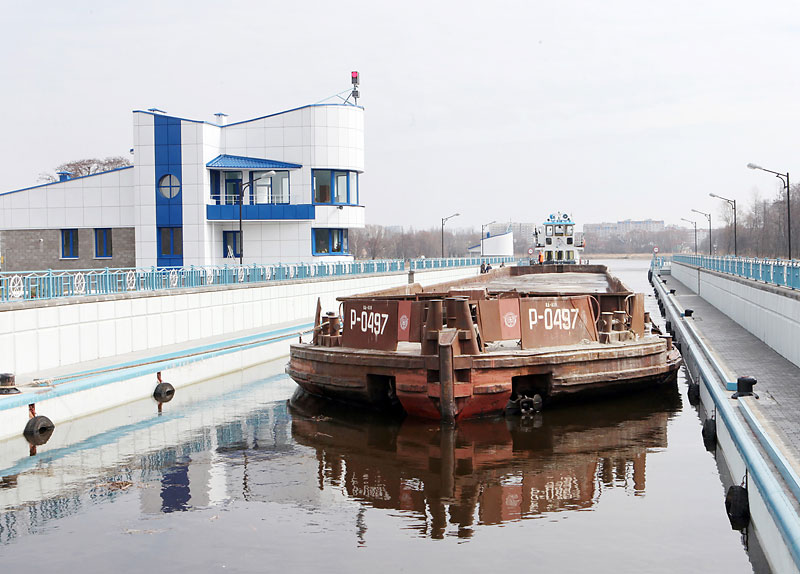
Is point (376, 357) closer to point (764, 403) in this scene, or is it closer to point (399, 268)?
point (764, 403)

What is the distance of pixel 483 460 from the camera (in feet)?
45.6

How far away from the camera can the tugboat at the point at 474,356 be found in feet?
52.3

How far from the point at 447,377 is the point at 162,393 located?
705cm

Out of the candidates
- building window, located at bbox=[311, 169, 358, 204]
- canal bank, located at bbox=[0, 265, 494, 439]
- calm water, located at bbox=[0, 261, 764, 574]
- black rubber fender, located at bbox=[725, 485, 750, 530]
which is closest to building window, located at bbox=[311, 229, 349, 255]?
building window, located at bbox=[311, 169, 358, 204]

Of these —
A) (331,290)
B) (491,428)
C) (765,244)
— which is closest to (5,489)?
(491,428)

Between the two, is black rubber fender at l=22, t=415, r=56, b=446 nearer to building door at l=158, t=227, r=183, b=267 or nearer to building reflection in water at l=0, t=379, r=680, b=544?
building reflection in water at l=0, t=379, r=680, b=544

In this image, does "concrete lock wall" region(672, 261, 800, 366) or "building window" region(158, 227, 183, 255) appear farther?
"building window" region(158, 227, 183, 255)

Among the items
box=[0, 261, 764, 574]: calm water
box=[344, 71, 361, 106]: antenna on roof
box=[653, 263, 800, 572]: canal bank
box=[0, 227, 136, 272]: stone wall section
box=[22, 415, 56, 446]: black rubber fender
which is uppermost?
box=[344, 71, 361, 106]: antenna on roof

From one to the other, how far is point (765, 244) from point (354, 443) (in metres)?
121

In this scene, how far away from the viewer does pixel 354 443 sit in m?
15.4

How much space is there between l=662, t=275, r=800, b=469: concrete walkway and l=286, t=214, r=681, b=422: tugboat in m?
1.81

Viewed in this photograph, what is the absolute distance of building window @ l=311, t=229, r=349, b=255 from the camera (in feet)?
171

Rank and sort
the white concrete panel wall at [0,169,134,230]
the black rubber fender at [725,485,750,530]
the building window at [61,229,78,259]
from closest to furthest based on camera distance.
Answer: the black rubber fender at [725,485,750,530] < the white concrete panel wall at [0,169,134,230] < the building window at [61,229,78,259]

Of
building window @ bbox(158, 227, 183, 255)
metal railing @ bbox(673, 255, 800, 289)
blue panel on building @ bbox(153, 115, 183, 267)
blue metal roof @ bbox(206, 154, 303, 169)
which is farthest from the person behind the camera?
building window @ bbox(158, 227, 183, 255)
